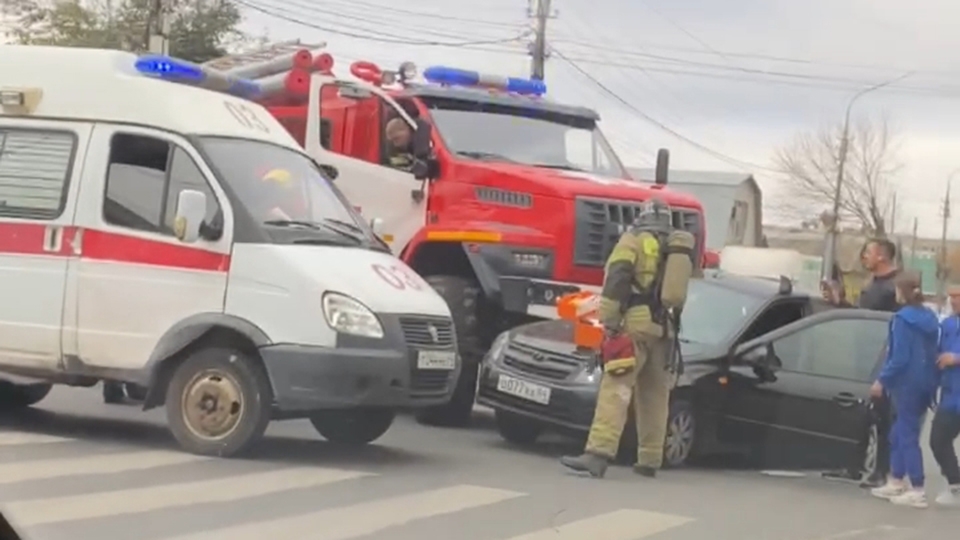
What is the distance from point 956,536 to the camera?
9.84 metres

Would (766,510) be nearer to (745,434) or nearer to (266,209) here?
(745,434)

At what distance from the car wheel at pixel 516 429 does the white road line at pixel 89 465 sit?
9.85 feet

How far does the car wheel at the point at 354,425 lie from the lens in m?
11.2

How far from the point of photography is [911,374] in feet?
35.7

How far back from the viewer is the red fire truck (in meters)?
13.1

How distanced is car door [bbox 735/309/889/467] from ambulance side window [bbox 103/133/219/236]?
459 centimetres

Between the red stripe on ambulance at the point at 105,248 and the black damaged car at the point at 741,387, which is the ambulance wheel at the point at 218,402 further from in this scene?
the black damaged car at the point at 741,387

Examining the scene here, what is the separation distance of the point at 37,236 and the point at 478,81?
5612mm

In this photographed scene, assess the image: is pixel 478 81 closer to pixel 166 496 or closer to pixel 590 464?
pixel 590 464

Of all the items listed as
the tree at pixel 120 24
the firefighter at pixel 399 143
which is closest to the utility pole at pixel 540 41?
the tree at pixel 120 24

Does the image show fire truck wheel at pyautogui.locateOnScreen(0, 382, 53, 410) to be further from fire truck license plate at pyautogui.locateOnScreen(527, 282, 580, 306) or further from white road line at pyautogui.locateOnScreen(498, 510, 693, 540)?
white road line at pyautogui.locateOnScreen(498, 510, 693, 540)

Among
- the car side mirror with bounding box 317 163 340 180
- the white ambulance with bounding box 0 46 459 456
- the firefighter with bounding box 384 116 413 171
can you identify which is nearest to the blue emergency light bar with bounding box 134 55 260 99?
the white ambulance with bounding box 0 46 459 456

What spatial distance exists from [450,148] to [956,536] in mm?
5869

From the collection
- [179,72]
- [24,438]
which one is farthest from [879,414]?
[24,438]
